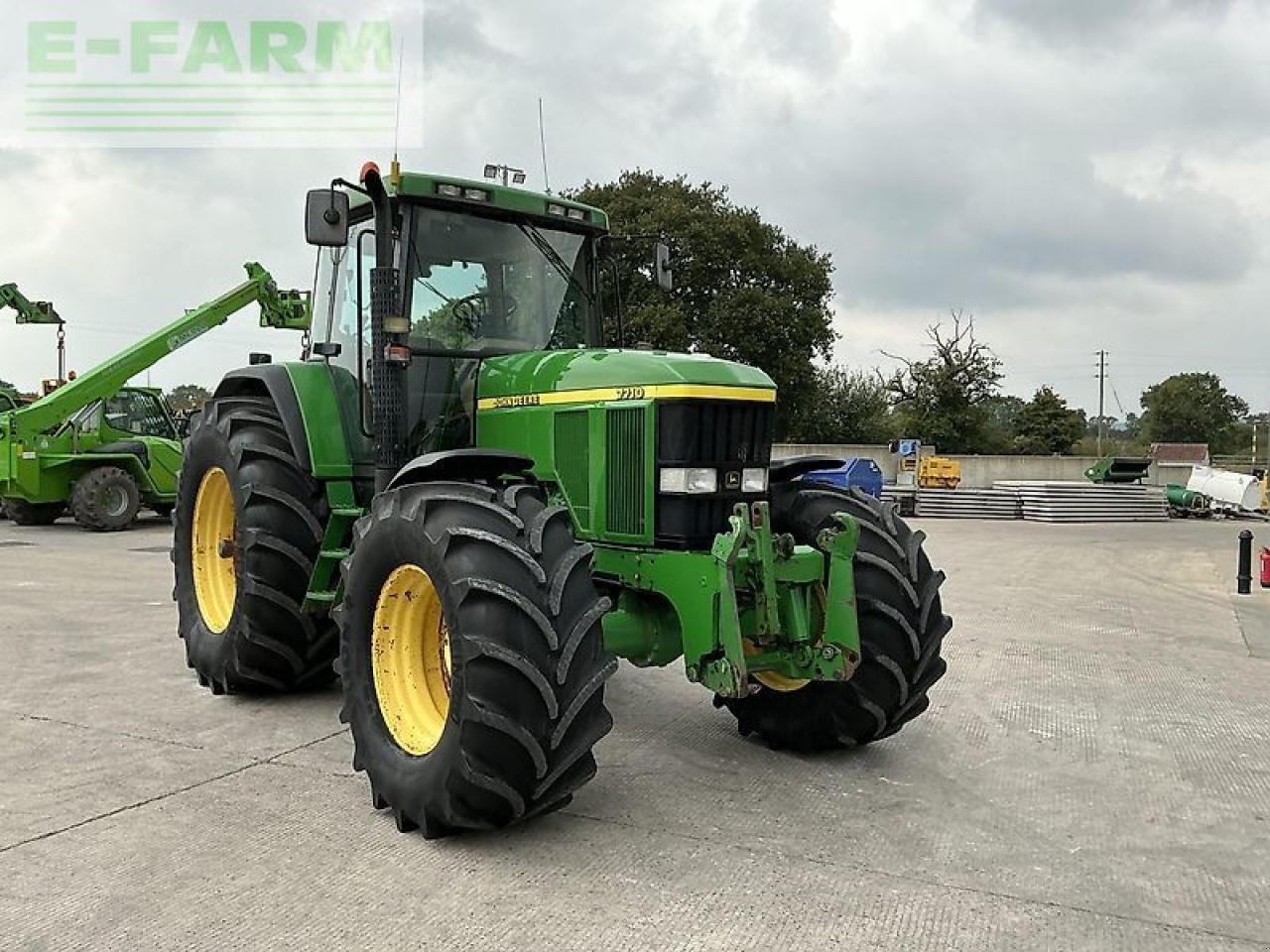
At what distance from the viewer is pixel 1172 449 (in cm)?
4497

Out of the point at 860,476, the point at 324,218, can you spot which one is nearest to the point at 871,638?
the point at 324,218

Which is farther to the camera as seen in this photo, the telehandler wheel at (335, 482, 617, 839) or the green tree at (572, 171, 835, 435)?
the green tree at (572, 171, 835, 435)

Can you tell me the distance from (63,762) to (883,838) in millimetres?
3621

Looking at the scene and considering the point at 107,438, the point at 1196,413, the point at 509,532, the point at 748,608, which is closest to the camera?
the point at 509,532

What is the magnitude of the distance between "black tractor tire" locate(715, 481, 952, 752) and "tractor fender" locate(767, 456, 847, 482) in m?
0.07

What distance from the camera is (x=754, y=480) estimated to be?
4898mm


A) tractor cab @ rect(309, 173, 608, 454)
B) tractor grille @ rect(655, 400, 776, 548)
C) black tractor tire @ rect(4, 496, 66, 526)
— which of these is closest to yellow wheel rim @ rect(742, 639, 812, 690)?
tractor grille @ rect(655, 400, 776, 548)

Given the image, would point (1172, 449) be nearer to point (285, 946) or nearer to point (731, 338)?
point (731, 338)

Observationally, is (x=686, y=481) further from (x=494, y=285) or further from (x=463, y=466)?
(x=494, y=285)

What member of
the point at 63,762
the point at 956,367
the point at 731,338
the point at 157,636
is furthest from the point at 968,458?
the point at 63,762

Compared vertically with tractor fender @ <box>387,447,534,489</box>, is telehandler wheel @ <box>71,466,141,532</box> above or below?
below

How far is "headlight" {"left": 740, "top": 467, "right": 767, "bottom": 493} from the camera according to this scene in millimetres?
4828

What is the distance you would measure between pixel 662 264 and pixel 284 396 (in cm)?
229

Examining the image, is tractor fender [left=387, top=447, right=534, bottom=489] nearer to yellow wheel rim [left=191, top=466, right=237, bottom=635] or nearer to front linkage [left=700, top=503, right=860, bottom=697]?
front linkage [left=700, top=503, right=860, bottom=697]
